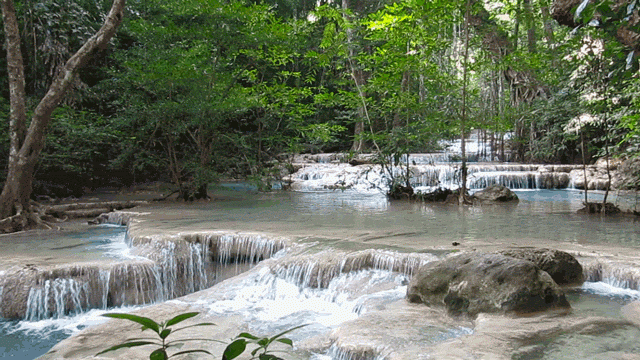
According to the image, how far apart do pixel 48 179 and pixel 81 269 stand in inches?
342

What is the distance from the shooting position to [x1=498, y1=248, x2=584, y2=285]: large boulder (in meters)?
5.29

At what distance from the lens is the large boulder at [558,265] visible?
5.29m

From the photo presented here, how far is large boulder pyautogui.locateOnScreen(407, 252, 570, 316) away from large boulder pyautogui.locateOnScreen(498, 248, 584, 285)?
0.72 metres

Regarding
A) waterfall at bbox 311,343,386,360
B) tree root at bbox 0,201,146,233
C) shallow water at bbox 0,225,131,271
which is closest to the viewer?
waterfall at bbox 311,343,386,360

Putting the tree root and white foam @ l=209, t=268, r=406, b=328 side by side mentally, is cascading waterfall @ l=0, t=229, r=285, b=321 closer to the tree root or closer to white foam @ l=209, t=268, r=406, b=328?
white foam @ l=209, t=268, r=406, b=328

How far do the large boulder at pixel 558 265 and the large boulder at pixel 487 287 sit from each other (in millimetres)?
717

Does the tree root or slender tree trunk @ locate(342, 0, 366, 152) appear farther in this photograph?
slender tree trunk @ locate(342, 0, 366, 152)

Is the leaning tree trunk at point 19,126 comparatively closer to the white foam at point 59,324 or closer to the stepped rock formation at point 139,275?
the stepped rock formation at point 139,275

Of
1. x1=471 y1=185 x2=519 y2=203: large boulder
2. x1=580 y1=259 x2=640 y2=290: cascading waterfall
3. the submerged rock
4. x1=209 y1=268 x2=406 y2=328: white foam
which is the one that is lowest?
x1=209 y1=268 x2=406 y2=328: white foam

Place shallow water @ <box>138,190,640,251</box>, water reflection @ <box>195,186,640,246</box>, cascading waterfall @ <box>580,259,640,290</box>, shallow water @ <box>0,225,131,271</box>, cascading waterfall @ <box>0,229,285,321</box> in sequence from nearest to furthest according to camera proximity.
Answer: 1. cascading waterfall @ <box>580,259,640,290</box>
2. cascading waterfall @ <box>0,229,285,321</box>
3. shallow water @ <box>0,225,131,271</box>
4. shallow water @ <box>138,190,640,251</box>
5. water reflection @ <box>195,186,640,246</box>

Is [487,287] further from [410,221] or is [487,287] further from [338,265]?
[410,221]

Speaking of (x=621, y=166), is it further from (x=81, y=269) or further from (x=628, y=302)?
(x=81, y=269)

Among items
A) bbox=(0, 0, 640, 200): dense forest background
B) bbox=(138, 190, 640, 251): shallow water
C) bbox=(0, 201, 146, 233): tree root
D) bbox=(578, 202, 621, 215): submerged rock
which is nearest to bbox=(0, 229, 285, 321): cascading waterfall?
bbox=(138, 190, 640, 251): shallow water

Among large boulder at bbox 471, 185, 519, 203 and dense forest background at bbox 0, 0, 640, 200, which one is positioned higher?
A: dense forest background at bbox 0, 0, 640, 200
